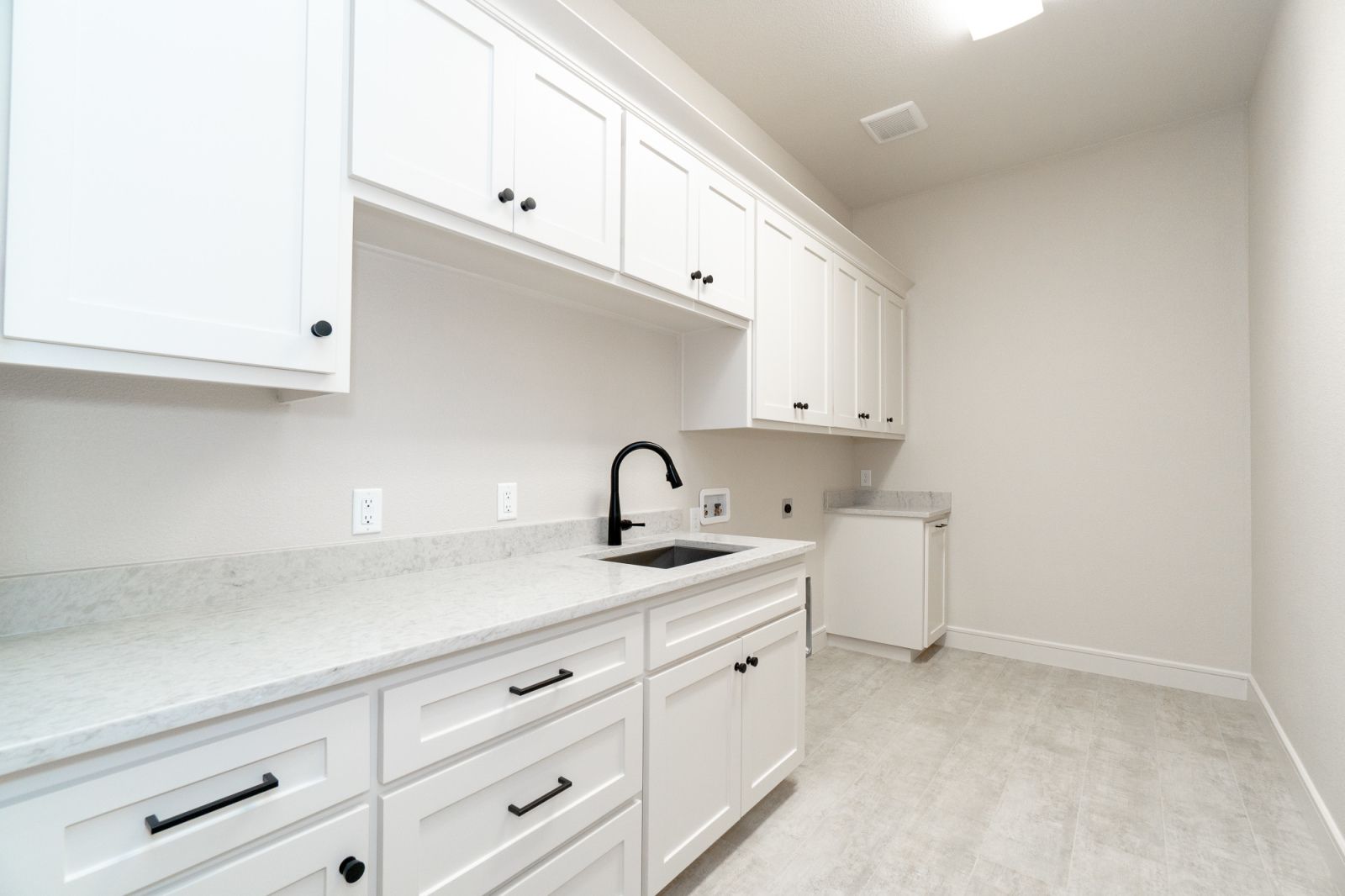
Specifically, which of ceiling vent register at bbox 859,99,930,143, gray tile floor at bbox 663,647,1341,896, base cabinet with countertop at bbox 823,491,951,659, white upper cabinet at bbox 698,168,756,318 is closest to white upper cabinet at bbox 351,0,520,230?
white upper cabinet at bbox 698,168,756,318

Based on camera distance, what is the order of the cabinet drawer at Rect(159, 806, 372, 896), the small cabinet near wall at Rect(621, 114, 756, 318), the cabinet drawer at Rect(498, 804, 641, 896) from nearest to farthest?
the cabinet drawer at Rect(159, 806, 372, 896) < the cabinet drawer at Rect(498, 804, 641, 896) < the small cabinet near wall at Rect(621, 114, 756, 318)

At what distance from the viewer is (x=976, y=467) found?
3.75 metres

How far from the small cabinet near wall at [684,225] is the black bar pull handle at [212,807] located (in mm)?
1459

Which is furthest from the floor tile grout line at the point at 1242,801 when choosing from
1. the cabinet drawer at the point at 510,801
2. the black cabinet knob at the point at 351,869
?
the black cabinet knob at the point at 351,869

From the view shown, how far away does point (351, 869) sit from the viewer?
3.03ft

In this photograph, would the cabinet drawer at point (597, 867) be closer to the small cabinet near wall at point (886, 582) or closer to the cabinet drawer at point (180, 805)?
the cabinet drawer at point (180, 805)

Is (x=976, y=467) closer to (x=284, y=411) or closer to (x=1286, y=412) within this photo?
(x=1286, y=412)

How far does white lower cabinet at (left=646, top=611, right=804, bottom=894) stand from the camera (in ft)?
5.00

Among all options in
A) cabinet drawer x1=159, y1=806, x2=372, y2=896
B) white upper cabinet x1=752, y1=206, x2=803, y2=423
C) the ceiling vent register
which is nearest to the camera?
cabinet drawer x1=159, y1=806, x2=372, y2=896

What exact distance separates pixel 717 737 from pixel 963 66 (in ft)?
9.54

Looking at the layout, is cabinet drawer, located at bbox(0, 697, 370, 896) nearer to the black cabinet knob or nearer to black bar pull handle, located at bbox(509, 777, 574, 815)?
the black cabinet knob

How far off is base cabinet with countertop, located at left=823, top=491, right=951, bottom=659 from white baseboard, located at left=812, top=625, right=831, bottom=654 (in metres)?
0.05

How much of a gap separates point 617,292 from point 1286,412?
2480mm

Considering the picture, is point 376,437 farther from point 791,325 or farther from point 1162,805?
point 1162,805
